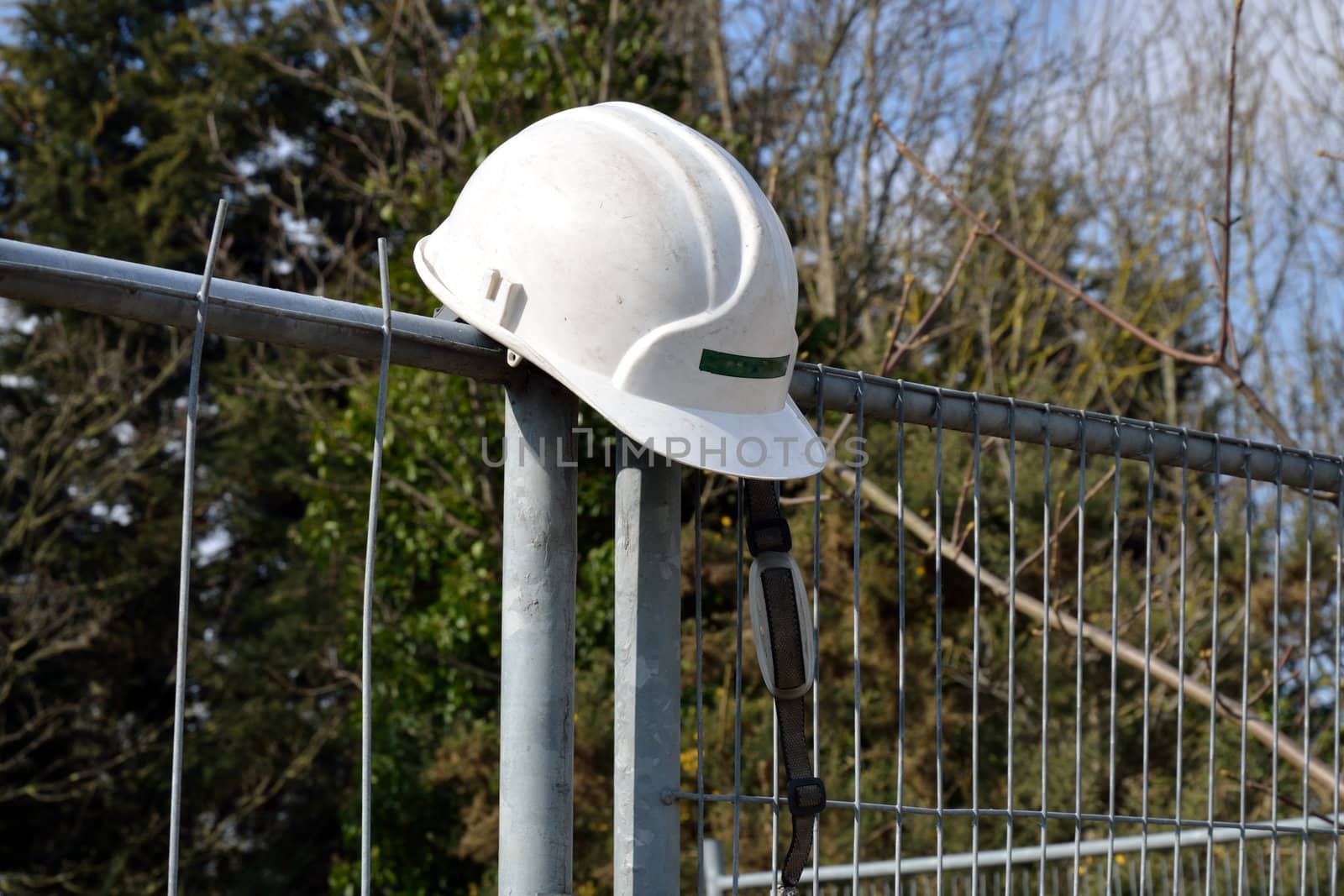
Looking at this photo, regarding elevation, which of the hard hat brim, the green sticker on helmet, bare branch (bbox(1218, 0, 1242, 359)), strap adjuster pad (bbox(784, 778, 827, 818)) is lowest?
strap adjuster pad (bbox(784, 778, 827, 818))

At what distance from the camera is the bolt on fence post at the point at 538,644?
138 cm

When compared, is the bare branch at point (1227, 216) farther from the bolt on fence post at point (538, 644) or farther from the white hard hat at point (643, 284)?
the bolt on fence post at point (538, 644)

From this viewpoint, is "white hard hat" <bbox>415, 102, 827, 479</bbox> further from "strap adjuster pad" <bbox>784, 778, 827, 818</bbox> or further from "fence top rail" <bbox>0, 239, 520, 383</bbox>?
"strap adjuster pad" <bbox>784, 778, 827, 818</bbox>

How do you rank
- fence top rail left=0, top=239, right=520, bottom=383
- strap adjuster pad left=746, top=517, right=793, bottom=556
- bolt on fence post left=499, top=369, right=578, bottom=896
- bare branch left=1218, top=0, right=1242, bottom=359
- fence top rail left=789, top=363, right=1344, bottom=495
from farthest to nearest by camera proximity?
bare branch left=1218, top=0, right=1242, bottom=359
fence top rail left=789, top=363, right=1344, bottom=495
strap adjuster pad left=746, top=517, right=793, bottom=556
bolt on fence post left=499, top=369, right=578, bottom=896
fence top rail left=0, top=239, right=520, bottom=383

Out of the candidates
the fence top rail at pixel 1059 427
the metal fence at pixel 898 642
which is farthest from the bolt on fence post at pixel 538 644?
the fence top rail at pixel 1059 427

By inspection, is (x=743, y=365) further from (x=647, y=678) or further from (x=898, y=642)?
(x=898, y=642)

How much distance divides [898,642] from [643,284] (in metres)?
1.82

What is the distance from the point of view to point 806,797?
143 centimetres

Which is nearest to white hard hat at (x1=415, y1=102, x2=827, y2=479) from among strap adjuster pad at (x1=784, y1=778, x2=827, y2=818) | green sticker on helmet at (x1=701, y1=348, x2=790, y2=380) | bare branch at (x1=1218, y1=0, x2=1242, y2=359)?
green sticker on helmet at (x1=701, y1=348, x2=790, y2=380)

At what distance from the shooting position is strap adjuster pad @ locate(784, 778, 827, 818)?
4.70 ft

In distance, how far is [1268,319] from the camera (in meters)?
11.0

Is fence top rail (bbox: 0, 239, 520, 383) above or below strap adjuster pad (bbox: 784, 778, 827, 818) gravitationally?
above

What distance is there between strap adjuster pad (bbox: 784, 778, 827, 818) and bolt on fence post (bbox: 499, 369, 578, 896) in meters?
0.23

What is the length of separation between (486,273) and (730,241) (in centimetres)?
26
